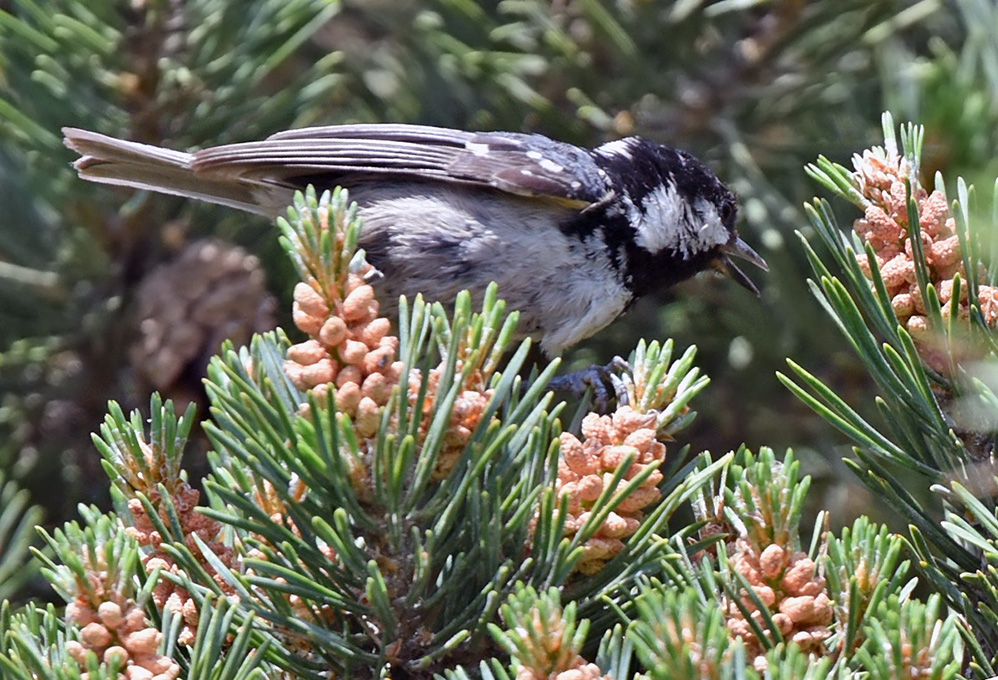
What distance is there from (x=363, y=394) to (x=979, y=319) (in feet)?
1.92

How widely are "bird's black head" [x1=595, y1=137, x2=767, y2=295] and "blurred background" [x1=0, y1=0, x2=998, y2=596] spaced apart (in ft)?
0.18

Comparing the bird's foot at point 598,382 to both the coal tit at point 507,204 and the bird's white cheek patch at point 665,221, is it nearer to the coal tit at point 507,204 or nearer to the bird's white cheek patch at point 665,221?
the coal tit at point 507,204

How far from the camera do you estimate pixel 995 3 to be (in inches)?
84.6

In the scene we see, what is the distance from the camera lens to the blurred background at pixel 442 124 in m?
2.13

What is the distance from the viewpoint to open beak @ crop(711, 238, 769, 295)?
251 centimetres

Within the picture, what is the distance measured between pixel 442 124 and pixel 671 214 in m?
0.58

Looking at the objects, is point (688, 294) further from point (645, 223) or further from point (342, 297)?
point (342, 297)

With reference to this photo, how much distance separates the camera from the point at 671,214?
8.73 ft

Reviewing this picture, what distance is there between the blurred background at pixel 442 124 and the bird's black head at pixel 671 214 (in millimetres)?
54

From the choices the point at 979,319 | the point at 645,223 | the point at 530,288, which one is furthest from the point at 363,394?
the point at 645,223

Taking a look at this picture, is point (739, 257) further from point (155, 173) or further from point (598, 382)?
point (155, 173)

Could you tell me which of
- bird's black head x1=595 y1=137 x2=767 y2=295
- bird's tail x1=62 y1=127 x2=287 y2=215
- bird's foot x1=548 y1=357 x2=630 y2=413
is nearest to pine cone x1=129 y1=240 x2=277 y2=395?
bird's tail x1=62 y1=127 x2=287 y2=215

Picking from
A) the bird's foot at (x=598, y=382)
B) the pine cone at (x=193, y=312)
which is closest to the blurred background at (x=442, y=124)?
the pine cone at (x=193, y=312)

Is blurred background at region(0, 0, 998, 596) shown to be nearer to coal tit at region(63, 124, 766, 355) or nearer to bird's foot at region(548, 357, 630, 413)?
coal tit at region(63, 124, 766, 355)
